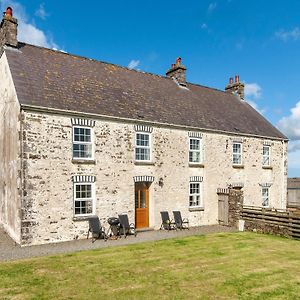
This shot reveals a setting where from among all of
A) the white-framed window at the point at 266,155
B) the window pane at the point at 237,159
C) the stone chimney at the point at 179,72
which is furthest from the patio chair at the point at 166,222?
the stone chimney at the point at 179,72

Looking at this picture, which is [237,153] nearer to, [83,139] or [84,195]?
[83,139]

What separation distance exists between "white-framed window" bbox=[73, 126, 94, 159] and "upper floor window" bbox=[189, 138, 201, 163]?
22.3 ft

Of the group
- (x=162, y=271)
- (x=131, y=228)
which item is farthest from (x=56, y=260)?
(x=131, y=228)

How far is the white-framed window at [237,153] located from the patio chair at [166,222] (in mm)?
7141

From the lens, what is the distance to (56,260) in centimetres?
1077

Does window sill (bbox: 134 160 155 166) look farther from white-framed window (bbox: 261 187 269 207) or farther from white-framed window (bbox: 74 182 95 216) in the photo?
white-framed window (bbox: 261 187 269 207)

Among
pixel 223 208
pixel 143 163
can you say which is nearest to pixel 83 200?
pixel 143 163

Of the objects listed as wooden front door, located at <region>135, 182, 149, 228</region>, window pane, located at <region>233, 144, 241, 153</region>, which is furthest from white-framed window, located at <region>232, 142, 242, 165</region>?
wooden front door, located at <region>135, 182, 149, 228</region>

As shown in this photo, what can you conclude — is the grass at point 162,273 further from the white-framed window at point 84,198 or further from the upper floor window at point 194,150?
the upper floor window at point 194,150

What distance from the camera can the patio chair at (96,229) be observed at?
14.3 meters

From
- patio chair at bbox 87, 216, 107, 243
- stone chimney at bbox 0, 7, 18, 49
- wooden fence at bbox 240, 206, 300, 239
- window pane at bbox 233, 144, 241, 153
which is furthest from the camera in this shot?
window pane at bbox 233, 144, 241, 153

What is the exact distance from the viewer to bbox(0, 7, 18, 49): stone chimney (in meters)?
15.8

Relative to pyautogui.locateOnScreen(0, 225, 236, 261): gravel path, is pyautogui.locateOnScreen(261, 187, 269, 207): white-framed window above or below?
above

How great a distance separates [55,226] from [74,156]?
3476 mm
